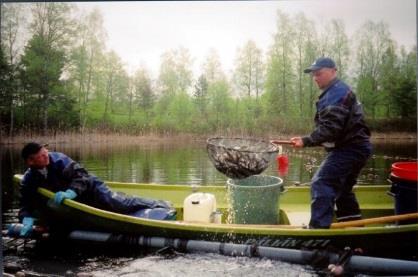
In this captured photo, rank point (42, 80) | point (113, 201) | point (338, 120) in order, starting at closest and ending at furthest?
point (338, 120) → point (113, 201) → point (42, 80)

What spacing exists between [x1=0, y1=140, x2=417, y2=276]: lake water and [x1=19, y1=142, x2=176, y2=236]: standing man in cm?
46

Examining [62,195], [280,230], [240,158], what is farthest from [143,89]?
[280,230]

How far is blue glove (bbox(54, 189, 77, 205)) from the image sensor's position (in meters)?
3.96

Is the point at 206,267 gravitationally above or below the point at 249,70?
below

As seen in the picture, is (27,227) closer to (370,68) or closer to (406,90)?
(406,90)

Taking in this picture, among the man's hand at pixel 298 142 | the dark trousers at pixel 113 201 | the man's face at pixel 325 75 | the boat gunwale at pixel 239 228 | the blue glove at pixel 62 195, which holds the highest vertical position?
the man's face at pixel 325 75

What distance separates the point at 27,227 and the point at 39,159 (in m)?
0.73

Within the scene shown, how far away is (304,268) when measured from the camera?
11.7 ft

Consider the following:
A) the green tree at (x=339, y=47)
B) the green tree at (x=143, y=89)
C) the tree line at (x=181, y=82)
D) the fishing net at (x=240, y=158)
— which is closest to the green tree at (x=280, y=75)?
the tree line at (x=181, y=82)

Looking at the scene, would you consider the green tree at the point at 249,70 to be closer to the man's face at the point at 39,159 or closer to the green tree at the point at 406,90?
the green tree at the point at 406,90

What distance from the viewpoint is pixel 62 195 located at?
3.97m

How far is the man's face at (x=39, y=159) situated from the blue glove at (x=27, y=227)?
577mm

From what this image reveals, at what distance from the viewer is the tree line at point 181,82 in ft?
33.1

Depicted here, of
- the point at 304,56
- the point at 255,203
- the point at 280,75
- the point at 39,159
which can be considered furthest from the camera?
the point at 280,75
